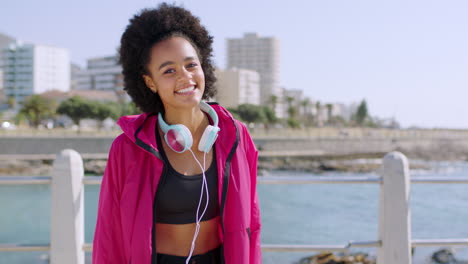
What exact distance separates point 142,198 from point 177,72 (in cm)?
45

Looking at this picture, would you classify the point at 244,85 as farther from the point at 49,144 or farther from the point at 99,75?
the point at 49,144

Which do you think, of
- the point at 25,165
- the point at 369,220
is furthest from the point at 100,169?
the point at 369,220

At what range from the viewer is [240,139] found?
1625mm

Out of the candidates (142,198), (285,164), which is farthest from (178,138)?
(285,164)

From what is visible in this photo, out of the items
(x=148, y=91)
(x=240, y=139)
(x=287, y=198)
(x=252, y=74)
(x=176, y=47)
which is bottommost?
(x=287, y=198)

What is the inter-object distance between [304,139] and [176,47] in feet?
151

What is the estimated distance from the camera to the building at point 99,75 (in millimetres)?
99500

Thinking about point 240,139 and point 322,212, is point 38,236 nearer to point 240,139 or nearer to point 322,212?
point 322,212

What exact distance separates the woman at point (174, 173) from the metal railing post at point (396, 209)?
99cm

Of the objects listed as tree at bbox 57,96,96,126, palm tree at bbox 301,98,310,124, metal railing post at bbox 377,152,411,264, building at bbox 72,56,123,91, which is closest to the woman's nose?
metal railing post at bbox 377,152,411,264

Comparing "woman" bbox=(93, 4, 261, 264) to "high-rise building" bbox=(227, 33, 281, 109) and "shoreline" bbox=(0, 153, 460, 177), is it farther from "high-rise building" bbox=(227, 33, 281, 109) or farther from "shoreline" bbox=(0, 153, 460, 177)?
→ "high-rise building" bbox=(227, 33, 281, 109)

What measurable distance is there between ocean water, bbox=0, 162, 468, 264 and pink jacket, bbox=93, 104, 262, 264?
1041 cm

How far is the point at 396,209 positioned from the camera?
2.32 meters

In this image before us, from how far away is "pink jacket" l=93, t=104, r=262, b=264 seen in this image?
144cm
